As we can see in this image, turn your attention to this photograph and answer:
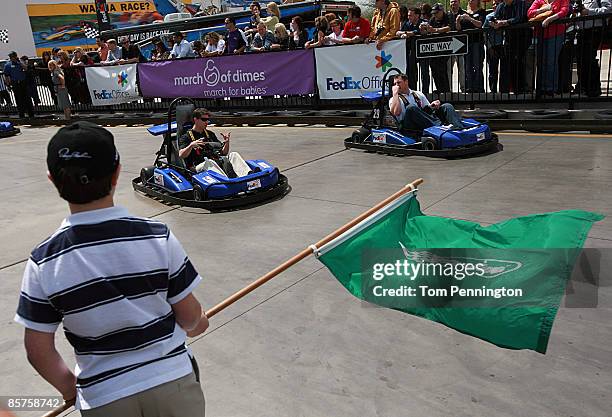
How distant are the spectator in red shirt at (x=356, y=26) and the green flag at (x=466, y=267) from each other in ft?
33.2

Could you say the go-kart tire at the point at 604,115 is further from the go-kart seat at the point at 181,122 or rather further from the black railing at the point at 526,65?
the go-kart seat at the point at 181,122

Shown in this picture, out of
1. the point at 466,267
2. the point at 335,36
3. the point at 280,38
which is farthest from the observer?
the point at 280,38

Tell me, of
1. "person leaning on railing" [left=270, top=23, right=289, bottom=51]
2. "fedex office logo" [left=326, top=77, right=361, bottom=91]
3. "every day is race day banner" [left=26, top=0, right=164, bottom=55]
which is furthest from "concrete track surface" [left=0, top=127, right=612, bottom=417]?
"every day is race day banner" [left=26, top=0, right=164, bottom=55]

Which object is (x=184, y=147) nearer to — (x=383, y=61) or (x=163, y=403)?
(x=163, y=403)

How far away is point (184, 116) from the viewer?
25.2 feet

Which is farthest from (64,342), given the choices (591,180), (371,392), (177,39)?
(177,39)

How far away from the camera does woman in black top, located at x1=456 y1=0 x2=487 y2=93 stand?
1126 cm

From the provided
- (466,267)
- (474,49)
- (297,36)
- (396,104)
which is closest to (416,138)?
(396,104)

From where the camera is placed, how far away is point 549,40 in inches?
416

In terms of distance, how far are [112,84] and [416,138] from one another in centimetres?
1289

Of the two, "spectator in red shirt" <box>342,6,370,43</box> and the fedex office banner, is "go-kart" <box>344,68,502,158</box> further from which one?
"spectator in red shirt" <box>342,6,370,43</box>

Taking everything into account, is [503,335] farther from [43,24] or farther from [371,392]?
[43,24]

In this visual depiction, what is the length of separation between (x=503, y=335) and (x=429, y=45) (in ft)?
32.9

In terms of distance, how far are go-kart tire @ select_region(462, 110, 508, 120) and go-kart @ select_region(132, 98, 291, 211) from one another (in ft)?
17.6
